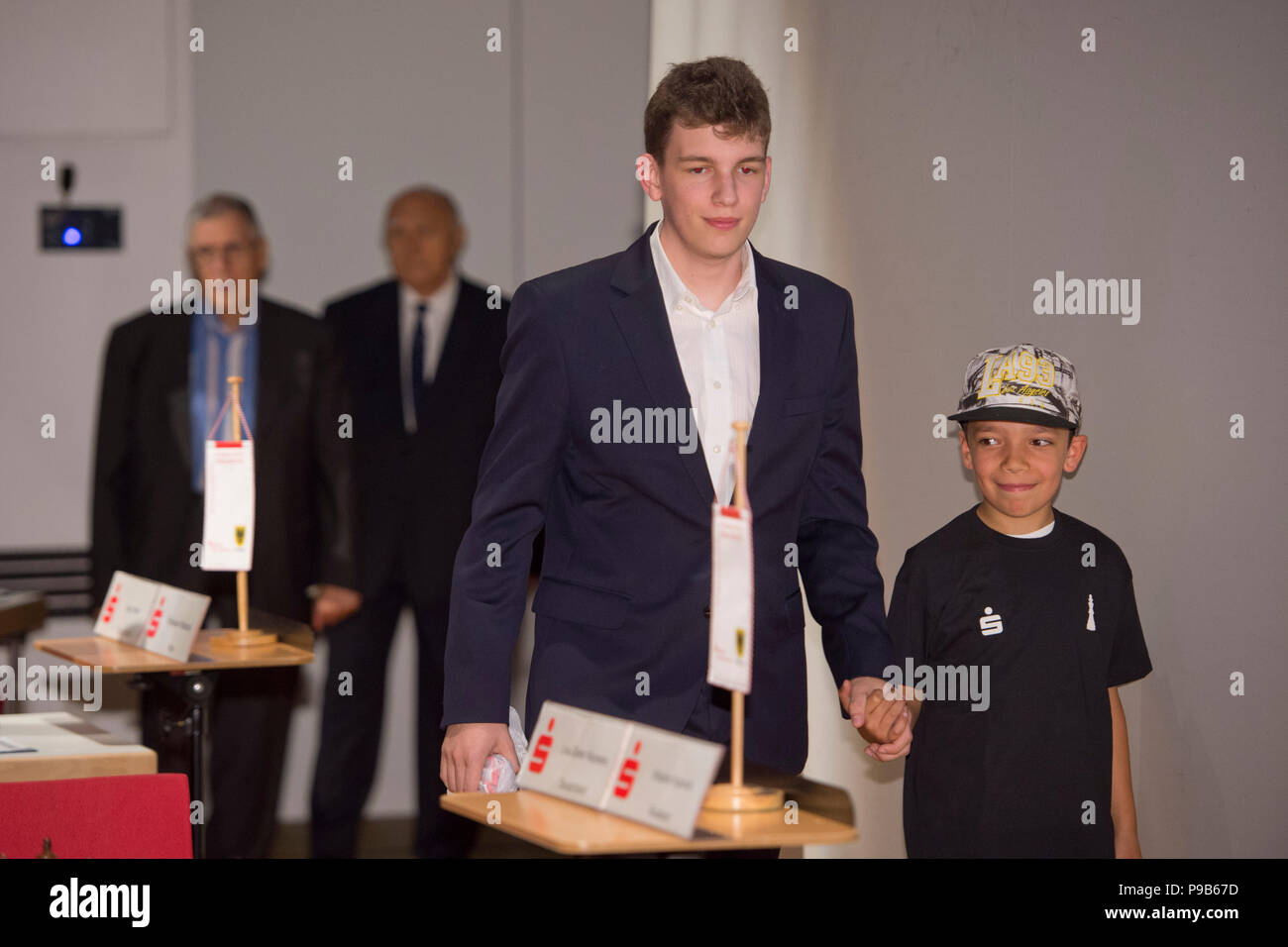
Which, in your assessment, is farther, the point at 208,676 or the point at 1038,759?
the point at 208,676

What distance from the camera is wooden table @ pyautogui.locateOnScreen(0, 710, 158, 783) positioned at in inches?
84.4

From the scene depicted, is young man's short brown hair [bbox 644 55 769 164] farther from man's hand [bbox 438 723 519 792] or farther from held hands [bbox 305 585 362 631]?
held hands [bbox 305 585 362 631]

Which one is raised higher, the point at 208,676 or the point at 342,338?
the point at 342,338

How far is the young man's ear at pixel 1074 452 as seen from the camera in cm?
276

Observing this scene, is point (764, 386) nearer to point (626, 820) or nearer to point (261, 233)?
point (626, 820)

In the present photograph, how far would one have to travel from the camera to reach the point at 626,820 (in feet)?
5.41

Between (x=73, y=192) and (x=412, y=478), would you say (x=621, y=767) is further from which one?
(x=73, y=192)

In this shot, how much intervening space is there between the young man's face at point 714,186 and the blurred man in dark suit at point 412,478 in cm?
257

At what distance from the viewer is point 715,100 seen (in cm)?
215

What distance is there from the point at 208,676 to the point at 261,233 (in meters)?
2.23

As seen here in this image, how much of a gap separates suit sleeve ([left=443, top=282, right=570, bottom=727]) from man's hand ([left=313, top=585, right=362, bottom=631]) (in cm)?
236

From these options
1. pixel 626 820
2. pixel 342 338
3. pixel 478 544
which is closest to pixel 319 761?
pixel 342 338

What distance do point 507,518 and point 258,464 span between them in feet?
8.50

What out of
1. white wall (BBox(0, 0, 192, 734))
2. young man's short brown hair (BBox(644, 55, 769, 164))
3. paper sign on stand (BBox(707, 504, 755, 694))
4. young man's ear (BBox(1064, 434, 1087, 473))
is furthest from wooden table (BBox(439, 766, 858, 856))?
white wall (BBox(0, 0, 192, 734))
